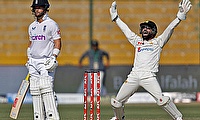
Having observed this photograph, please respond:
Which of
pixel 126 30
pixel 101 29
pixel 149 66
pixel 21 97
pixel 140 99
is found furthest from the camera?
pixel 101 29

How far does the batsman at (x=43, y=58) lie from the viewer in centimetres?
845

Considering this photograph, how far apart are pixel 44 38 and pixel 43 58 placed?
25 cm

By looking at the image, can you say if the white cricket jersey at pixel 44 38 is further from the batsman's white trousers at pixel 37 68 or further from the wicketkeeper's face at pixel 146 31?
the wicketkeeper's face at pixel 146 31

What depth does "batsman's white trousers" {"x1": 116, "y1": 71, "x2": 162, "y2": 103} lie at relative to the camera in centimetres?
906

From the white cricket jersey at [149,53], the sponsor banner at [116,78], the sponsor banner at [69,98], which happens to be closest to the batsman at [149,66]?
the white cricket jersey at [149,53]

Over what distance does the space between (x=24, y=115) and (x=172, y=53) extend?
9.18 meters

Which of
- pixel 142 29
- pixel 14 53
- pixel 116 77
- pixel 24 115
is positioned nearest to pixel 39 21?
pixel 142 29

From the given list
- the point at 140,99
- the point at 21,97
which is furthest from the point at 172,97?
the point at 21,97

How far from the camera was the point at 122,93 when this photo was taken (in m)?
9.22

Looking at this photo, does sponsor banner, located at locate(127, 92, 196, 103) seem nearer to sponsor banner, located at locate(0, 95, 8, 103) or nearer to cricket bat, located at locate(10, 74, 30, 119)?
sponsor banner, located at locate(0, 95, 8, 103)

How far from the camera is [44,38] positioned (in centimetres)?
845

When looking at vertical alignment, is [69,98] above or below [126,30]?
below

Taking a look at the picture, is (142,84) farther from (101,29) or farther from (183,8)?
(101,29)

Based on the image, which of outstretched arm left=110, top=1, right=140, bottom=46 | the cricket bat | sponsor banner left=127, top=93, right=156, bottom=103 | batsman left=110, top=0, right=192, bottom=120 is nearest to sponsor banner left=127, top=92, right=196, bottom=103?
sponsor banner left=127, top=93, right=156, bottom=103
